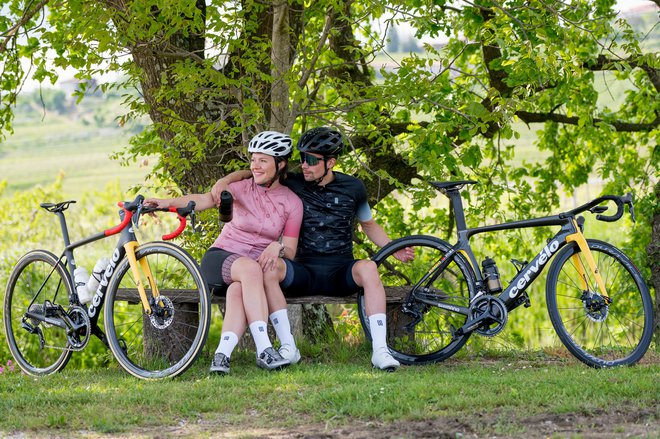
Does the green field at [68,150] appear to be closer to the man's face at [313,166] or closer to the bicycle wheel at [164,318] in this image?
the bicycle wheel at [164,318]

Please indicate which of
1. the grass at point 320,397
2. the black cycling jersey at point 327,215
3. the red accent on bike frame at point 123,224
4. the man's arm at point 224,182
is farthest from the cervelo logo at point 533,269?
the red accent on bike frame at point 123,224

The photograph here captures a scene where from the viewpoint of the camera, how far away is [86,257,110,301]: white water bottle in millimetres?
6125

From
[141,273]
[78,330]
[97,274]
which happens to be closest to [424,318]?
[141,273]

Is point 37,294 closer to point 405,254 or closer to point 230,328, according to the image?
point 230,328

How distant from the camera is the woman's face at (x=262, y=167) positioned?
6156 millimetres

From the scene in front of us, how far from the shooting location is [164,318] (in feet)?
19.1

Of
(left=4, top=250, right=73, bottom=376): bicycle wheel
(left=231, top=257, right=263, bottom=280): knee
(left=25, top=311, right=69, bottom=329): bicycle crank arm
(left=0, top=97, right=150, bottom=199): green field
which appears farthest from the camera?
(left=0, top=97, right=150, bottom=199): green field

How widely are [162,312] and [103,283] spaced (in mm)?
478

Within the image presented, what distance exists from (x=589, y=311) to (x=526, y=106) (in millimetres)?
1778

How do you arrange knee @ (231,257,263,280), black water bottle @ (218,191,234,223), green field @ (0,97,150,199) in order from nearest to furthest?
knee @ (231,257,263,280) → black water bottle @ (218,191,234,223) → green field @ (0,97,150,199)

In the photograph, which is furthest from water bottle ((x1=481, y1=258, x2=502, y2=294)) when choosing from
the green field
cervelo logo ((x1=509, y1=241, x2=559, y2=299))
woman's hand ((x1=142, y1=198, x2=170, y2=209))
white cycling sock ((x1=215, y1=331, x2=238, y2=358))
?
the green field

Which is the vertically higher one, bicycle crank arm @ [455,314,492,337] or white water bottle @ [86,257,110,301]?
white water bottle @ [86,257,110,301]

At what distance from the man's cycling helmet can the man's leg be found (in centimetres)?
84

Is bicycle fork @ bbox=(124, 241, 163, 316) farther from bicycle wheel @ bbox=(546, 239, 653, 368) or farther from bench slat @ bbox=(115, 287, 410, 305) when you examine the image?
bicycle wheel @ bbox=(546, 239, 653, 368)
